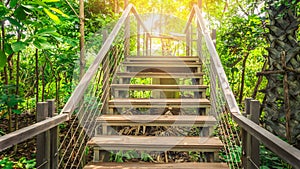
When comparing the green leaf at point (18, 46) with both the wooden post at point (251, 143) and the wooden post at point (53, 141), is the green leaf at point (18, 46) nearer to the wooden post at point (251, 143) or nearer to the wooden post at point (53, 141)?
the wooden post at point (53, 141)

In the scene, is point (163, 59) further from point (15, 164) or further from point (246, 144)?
point (246, 144)

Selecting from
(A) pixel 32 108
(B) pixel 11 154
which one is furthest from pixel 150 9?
(B) pixel 11 154

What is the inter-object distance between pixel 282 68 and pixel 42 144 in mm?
2471

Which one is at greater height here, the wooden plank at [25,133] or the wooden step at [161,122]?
the wooden plank at [25,133]

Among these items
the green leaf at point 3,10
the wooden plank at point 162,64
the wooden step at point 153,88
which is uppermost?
the green leaf at point 3,10

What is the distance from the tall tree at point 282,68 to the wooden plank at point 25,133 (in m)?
2.24

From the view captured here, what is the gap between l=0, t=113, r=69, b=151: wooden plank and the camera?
1.08 m

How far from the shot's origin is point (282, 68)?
2908mm

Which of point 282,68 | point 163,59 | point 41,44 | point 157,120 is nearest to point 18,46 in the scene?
point 41,44

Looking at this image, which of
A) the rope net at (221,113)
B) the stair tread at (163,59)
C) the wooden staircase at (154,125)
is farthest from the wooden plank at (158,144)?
the stair tread at (163,59)

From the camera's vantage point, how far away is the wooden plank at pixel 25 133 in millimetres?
1079

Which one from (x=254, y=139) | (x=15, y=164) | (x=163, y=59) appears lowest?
(x=15, y=164)

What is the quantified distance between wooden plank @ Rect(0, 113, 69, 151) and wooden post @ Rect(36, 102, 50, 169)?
72 millimetres

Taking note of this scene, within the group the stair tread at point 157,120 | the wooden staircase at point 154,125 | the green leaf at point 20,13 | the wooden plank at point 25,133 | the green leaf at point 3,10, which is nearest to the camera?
the wooden plank at point 25,133
